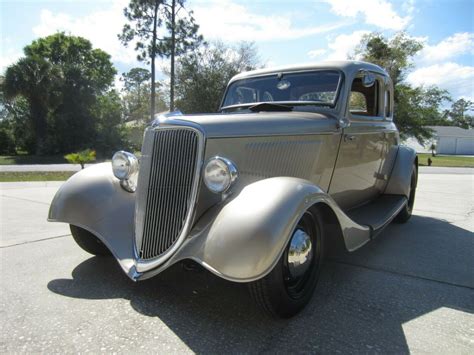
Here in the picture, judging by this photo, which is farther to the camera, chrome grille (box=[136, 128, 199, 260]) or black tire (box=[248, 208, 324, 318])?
chrome grille (box=[136, 128, 199, 260])

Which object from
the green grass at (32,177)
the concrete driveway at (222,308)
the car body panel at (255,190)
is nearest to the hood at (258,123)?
the car body panel at (255,190)

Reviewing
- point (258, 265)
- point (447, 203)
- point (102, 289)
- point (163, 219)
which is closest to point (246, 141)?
point (163, 219)

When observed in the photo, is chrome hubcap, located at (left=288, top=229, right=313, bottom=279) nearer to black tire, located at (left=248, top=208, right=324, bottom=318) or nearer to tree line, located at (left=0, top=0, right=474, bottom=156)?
black tire, located at (left=248, top=208, right=324, bottom=318)

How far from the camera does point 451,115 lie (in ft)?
264

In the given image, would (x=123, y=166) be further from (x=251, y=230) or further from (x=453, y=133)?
(x=453, y=133)

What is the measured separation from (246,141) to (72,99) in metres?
27.5

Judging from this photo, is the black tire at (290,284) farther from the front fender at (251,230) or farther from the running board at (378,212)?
the running board at (378,212)

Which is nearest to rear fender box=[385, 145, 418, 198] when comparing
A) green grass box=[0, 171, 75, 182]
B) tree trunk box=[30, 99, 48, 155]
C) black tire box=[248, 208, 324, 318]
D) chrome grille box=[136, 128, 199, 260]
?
black tire box=[248, 208, 324, 318]

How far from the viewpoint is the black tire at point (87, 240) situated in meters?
3.11

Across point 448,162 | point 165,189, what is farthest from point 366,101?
point 448,162

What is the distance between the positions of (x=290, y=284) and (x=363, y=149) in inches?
77.8

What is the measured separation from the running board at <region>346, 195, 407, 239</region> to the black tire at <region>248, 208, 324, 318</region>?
84 cm

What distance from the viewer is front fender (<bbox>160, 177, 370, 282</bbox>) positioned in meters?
1.90

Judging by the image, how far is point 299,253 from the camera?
7.54 ft
